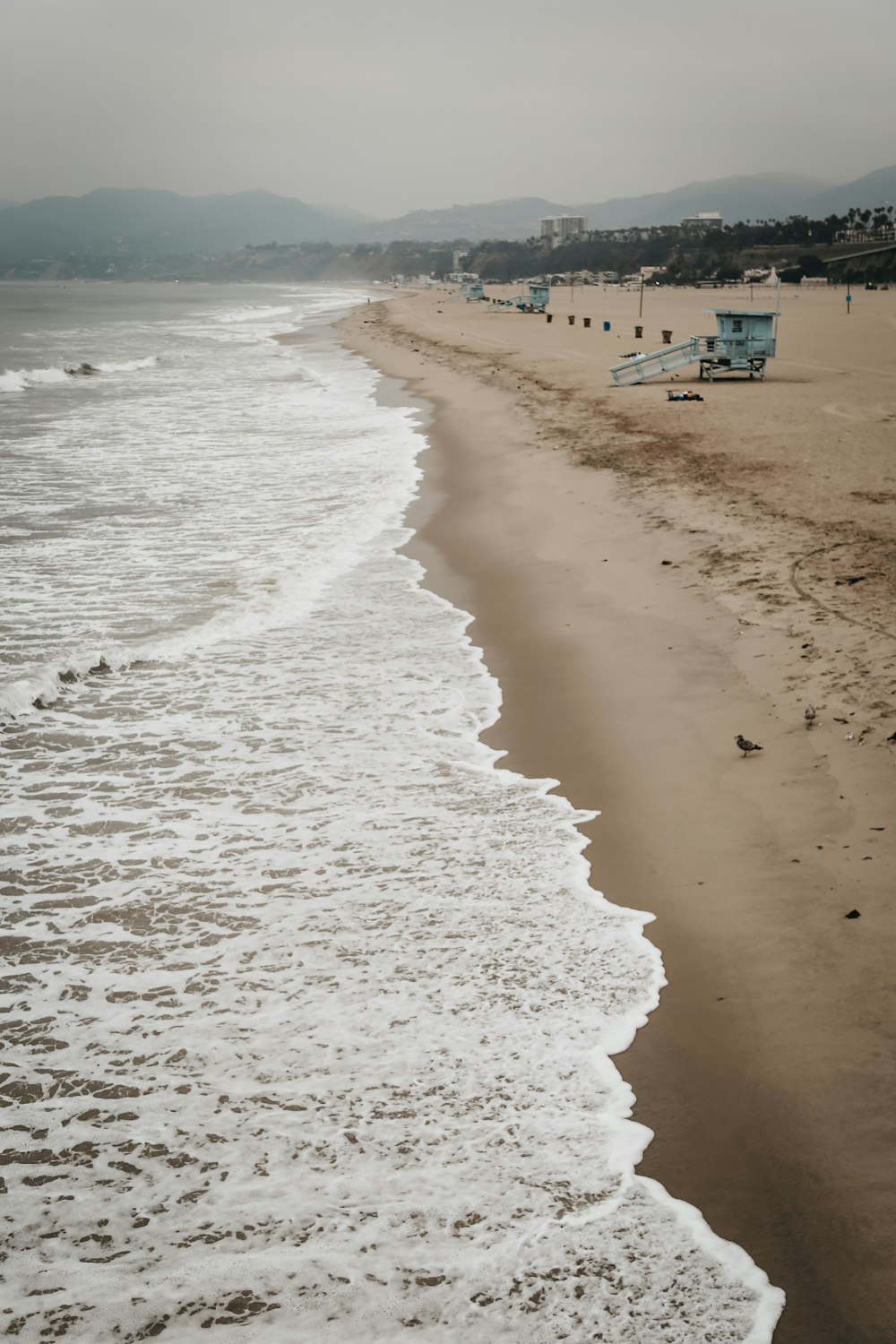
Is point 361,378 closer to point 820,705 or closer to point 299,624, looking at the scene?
point 299,624

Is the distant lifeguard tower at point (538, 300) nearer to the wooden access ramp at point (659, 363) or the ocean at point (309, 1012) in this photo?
the wooden access ramp at point (659, 363)

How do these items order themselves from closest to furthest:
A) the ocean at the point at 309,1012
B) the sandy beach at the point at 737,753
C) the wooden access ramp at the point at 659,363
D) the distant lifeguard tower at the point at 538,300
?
1. the ocean at the point at 309,1012
2. the sandy beach at the point at 737,753
3. the wooden access ramp at the point at 659,363
4. the distant lifeguard tower at the point at 538,300

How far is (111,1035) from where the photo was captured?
14.5 feet

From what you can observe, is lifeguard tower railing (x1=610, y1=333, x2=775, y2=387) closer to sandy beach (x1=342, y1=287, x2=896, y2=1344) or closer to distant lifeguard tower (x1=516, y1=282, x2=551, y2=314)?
sandy beach (x1=342, y1=287, x2=896, y2=1344)

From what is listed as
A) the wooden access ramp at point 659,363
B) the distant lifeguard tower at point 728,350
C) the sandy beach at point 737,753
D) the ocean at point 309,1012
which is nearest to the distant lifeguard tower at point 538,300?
the wooden access ramp at point 659,363

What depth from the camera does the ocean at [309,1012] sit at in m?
3.26

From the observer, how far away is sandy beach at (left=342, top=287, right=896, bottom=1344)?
142 inches

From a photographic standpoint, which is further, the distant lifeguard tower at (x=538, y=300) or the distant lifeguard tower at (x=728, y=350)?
the distant lifeguard tower at (x=538, y=300)

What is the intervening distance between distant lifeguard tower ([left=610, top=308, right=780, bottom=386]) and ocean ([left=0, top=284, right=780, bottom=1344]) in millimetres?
19424

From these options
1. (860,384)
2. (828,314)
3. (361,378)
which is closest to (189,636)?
(860,384)

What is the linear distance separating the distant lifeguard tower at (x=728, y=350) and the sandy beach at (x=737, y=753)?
891 centimetres

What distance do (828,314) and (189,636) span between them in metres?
56.2

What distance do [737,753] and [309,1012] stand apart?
345 cm

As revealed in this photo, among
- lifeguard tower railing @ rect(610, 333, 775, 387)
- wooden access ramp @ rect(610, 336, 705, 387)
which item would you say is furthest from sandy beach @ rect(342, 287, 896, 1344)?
wooden access ramp @ rect(610, 336, 705, 387)
